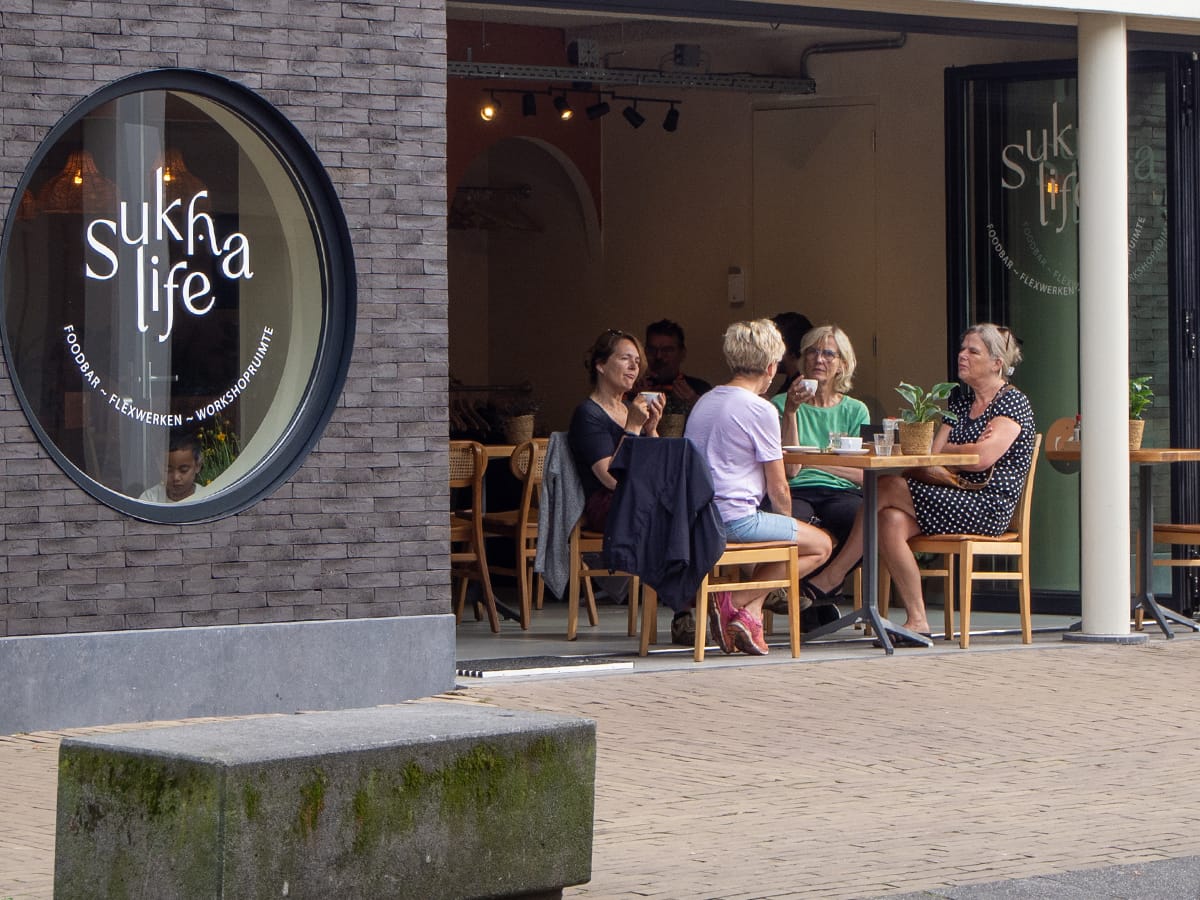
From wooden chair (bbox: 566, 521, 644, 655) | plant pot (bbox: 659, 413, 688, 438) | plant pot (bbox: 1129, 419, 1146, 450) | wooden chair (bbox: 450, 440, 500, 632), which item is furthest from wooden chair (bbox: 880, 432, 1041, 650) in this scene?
plant pot (bbox: 659, 413, 688, 438)

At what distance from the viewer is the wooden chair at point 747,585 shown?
27.9 ft

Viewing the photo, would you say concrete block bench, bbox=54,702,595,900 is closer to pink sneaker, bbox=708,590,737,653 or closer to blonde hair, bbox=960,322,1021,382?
pink sneaker, bbox=708,590,737,653

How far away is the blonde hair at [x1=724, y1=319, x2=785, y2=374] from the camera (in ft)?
28.8

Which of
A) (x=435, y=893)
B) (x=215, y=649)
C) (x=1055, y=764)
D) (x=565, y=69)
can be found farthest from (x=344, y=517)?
(x=565, y=69)

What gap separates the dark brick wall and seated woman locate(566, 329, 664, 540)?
140 centimetres

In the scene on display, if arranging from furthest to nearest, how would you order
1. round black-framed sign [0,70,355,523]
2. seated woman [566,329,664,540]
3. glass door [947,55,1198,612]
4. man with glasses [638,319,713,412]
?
1. man with glasses [638,319,713,412]
2. glass door [947,55,1198,612]
3. seated woman [566,329,664,540]
4. round black-framed sign [0,70,355,523]

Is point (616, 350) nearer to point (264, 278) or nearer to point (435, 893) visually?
point (264, 278)

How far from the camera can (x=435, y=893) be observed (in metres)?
4.16

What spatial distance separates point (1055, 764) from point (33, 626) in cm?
338

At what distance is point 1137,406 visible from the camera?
376 inches

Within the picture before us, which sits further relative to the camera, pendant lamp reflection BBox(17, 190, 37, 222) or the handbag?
the handbag

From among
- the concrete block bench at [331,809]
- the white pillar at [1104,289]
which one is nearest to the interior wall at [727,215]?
the white pillar at [1104,289]

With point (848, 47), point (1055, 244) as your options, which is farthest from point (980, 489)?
point (848, 47)

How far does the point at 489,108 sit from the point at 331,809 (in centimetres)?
1049
